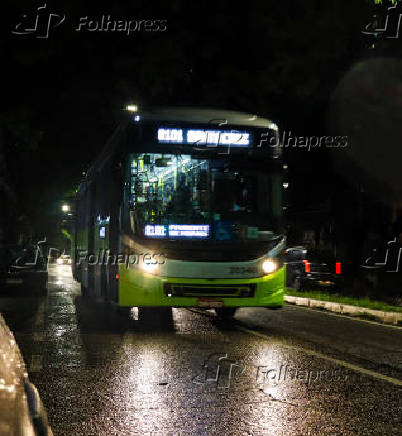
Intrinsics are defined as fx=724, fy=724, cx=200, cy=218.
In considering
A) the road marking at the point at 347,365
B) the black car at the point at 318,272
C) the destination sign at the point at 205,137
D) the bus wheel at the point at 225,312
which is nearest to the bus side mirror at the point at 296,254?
the black car at the point at 318,272

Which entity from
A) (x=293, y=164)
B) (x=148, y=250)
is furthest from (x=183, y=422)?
(x=293, y=164)

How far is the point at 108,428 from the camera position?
599 cm

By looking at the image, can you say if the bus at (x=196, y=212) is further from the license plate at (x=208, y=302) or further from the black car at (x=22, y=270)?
the black car at (x=22, y=270)

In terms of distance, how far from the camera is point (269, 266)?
515 inches

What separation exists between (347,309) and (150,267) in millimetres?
6550

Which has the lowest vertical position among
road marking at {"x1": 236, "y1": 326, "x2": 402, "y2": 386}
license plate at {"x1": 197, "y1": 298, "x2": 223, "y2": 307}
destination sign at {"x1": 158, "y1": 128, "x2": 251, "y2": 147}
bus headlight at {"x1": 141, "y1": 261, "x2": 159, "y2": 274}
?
road marking at {"x1": 236, "y1": 326, "x2": 402, "y2": 386}

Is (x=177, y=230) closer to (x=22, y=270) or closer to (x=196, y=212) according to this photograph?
(x=196, y=212)

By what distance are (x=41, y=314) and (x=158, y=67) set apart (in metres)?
6.58

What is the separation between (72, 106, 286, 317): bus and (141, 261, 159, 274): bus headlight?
0.02 m

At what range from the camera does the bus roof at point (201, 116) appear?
1316 centimetres

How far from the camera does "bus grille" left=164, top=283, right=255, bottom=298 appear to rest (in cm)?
1270

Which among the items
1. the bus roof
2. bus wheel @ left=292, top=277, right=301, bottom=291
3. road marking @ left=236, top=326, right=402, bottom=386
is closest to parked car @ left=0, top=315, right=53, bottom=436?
road marking @ left=236, top=326, right=402, bottom=386

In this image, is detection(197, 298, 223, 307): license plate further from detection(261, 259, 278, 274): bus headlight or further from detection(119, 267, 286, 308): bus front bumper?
detection(261, 259, 278, 274): bus headlight

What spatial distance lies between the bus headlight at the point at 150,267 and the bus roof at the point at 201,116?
2609mm
